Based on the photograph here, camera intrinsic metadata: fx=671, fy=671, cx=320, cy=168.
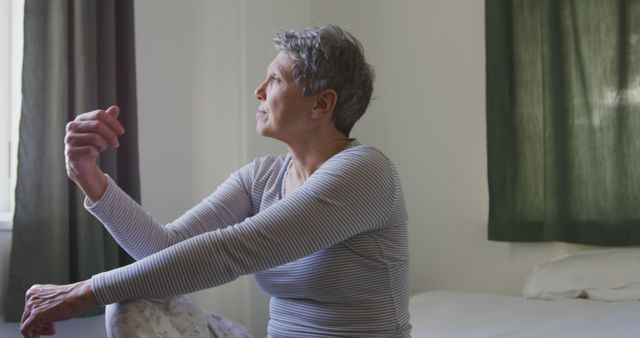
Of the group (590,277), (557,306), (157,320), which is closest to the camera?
(157,320)

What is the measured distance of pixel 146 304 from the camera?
1.08m

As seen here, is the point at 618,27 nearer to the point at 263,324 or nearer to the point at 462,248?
the point at 462,248

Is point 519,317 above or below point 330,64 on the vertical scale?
below

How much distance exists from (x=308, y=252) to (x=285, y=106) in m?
0.35

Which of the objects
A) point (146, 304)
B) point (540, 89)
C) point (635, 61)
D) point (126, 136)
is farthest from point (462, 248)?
point (146, 304)

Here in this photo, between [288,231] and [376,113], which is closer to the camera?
[288,231]

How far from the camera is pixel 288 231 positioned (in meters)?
1.13

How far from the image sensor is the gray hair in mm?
1327

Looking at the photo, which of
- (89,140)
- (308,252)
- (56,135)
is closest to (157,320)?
(308,252)

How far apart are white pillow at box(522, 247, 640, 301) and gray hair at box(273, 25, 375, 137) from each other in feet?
4.38

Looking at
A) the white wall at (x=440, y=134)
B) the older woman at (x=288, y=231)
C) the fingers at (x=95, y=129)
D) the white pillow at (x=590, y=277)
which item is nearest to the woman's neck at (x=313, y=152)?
the older woman at (x=288, y=231)

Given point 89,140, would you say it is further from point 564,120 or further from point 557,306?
point 564,120

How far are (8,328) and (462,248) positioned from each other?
66.8 inches

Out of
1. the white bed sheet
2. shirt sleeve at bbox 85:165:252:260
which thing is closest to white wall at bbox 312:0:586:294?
the white bed sheet
